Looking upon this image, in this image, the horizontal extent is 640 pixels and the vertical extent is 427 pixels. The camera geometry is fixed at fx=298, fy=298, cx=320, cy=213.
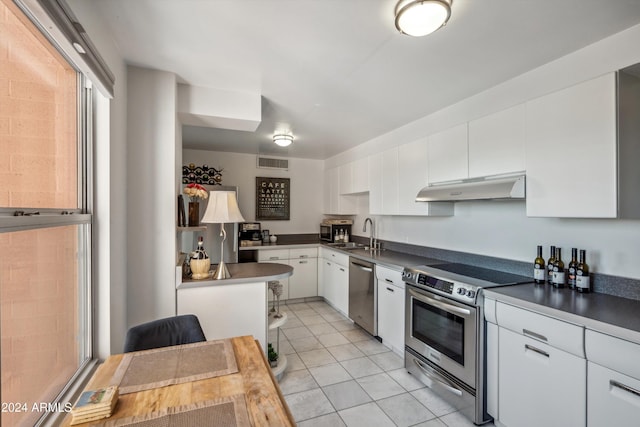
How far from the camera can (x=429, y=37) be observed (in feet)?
5.68

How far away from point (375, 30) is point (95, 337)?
2.43 meters

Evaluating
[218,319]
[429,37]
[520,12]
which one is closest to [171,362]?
[218,319]

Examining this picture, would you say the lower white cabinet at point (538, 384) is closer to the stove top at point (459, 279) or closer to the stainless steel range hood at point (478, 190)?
the stove top at point (459, 279)

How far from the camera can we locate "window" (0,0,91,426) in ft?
3.44

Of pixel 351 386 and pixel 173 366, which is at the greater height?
pixel 173 366

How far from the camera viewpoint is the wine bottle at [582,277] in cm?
194

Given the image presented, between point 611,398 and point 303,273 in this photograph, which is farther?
point 303,273

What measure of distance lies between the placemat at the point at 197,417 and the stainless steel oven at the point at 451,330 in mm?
1689

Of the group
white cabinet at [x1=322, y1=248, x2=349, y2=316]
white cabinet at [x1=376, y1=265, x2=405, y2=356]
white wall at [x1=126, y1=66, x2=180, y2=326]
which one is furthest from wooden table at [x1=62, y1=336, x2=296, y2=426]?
white cabinet at [x1=322, y1=248, x2=349, y2=316]

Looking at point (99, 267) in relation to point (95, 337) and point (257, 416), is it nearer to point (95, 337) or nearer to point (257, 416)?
point (95, 337)

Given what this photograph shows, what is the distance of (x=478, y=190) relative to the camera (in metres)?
2.32

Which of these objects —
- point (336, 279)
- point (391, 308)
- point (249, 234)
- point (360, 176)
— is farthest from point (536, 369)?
point (249, 234)

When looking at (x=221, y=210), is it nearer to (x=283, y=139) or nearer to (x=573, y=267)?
(x=283, y=139)

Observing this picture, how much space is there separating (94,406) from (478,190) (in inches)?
99.1
